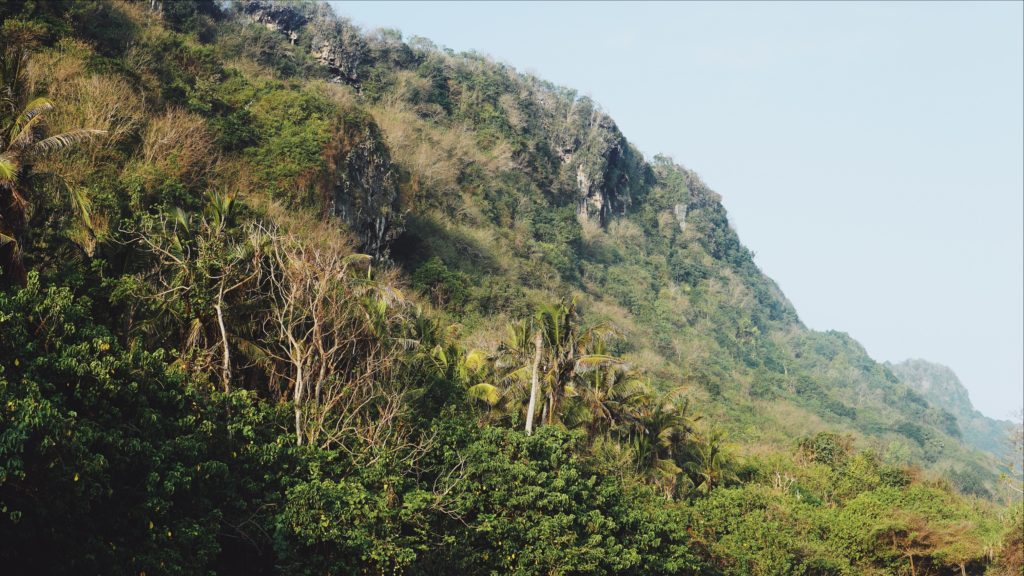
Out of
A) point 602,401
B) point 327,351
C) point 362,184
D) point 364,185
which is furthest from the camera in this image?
point 364,185

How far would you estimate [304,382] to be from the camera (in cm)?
1548

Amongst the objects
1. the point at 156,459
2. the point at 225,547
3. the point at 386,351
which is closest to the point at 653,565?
the point at 386,351

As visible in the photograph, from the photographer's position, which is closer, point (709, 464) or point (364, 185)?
point (709, 464)

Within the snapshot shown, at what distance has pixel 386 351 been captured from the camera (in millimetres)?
17500

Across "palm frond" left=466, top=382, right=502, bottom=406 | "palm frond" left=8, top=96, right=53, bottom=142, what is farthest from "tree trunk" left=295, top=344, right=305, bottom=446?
"palm frond" left=466, top=382, right=502, bottom=406

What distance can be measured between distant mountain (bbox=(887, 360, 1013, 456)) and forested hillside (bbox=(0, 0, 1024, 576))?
527ft

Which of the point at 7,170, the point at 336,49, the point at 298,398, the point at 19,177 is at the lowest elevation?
the point at 298,398

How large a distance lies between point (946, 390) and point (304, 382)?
20966 cm

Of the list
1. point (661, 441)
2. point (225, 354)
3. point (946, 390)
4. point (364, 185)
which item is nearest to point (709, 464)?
point (661, 441)

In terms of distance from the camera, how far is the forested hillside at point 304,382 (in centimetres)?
1002

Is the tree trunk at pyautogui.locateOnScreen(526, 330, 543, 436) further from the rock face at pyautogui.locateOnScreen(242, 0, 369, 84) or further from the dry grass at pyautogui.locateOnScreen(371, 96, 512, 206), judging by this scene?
the rock face at pyautogui.locateOnScreen(242, 0, 369, 84)

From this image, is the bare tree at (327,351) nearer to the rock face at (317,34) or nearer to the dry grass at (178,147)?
the dry grass at (178,147)

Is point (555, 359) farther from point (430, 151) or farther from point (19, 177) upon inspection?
point (430, 151)

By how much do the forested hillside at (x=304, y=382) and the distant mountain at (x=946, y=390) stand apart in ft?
527
